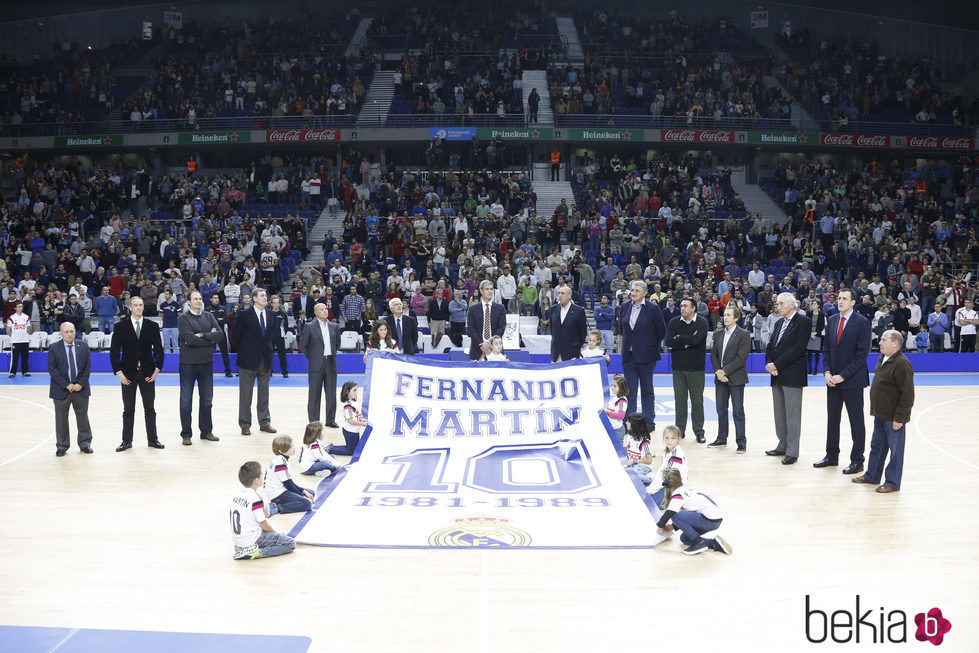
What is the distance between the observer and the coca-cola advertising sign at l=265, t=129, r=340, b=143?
31.4 metres

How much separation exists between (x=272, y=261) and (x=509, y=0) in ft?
73.3

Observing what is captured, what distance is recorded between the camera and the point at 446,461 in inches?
363

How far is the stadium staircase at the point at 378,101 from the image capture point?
3234 centimetres

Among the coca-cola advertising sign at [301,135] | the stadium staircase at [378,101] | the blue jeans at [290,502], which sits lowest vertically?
the blue jeans at [290,502]

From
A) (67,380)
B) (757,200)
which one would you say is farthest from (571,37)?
(67,380)

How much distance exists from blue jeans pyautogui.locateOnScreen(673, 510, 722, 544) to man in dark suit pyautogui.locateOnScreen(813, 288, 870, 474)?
3418 millimetres

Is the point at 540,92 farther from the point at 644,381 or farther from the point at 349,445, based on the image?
the point at 349,445

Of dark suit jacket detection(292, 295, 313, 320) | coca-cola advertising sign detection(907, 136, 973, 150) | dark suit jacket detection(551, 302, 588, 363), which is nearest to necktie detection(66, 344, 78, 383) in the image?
dark suit jacket detection(551, 302, 588, 363)

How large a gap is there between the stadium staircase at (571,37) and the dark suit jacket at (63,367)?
2954 cm

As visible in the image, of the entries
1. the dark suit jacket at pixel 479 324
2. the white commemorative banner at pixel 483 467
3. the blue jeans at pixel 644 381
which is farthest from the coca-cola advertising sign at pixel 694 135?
the white commemorative banner at pixel 483 467

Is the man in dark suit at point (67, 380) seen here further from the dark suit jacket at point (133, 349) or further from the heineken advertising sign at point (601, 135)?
the heineken advertising sign at point (601, 135)

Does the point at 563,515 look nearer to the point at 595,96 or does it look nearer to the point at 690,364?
the point at 690,364
